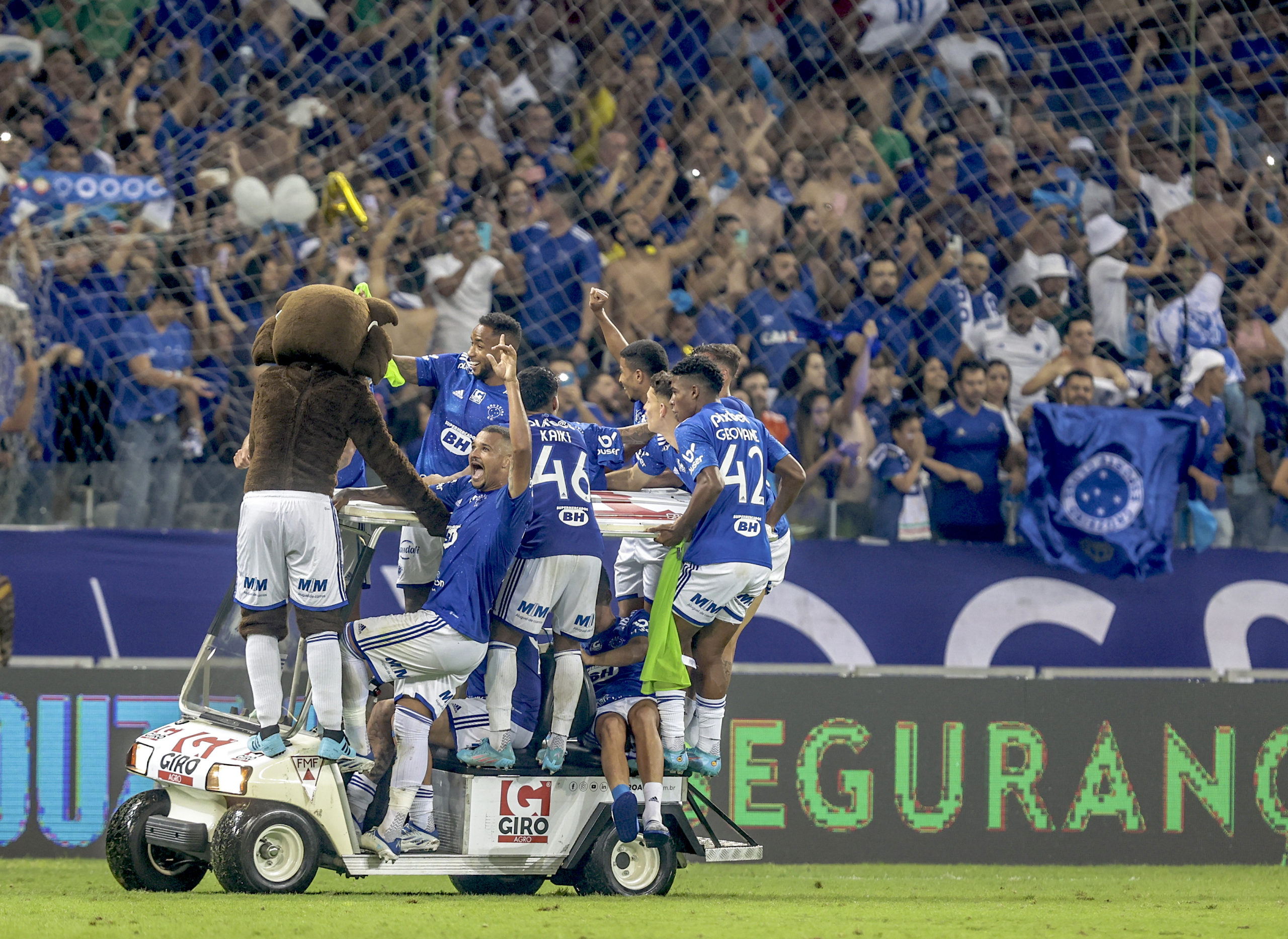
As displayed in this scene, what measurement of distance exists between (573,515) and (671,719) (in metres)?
0.98

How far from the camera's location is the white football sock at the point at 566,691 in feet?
23.3

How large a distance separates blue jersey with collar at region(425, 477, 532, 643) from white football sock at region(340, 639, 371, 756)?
0.37 meters

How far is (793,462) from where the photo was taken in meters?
7.96

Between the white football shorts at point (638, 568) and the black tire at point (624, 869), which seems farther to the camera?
the white football shorts at point (638, 568)

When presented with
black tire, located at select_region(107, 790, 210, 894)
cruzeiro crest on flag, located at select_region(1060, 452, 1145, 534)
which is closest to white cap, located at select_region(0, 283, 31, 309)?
black tire, located at select_region(107, 790, 210, 894)

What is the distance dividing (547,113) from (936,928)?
732 cm

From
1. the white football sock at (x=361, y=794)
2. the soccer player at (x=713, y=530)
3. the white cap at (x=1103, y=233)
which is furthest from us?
the white cap at (x=1103, y=233)

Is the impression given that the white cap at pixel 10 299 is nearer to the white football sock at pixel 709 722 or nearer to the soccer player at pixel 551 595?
the soccer player at pixel 551 595

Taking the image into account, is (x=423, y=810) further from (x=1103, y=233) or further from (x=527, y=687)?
(x=1103, y=233)

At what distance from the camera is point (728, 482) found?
24.7 feet

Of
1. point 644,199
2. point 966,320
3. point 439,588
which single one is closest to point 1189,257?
point 966,320

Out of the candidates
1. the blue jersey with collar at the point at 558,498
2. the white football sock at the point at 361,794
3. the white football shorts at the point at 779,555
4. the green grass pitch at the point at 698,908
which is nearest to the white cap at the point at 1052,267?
the white football shorts at the point at 779,555

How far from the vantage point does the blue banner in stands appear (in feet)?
31.6

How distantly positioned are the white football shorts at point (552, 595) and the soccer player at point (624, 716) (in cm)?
14
